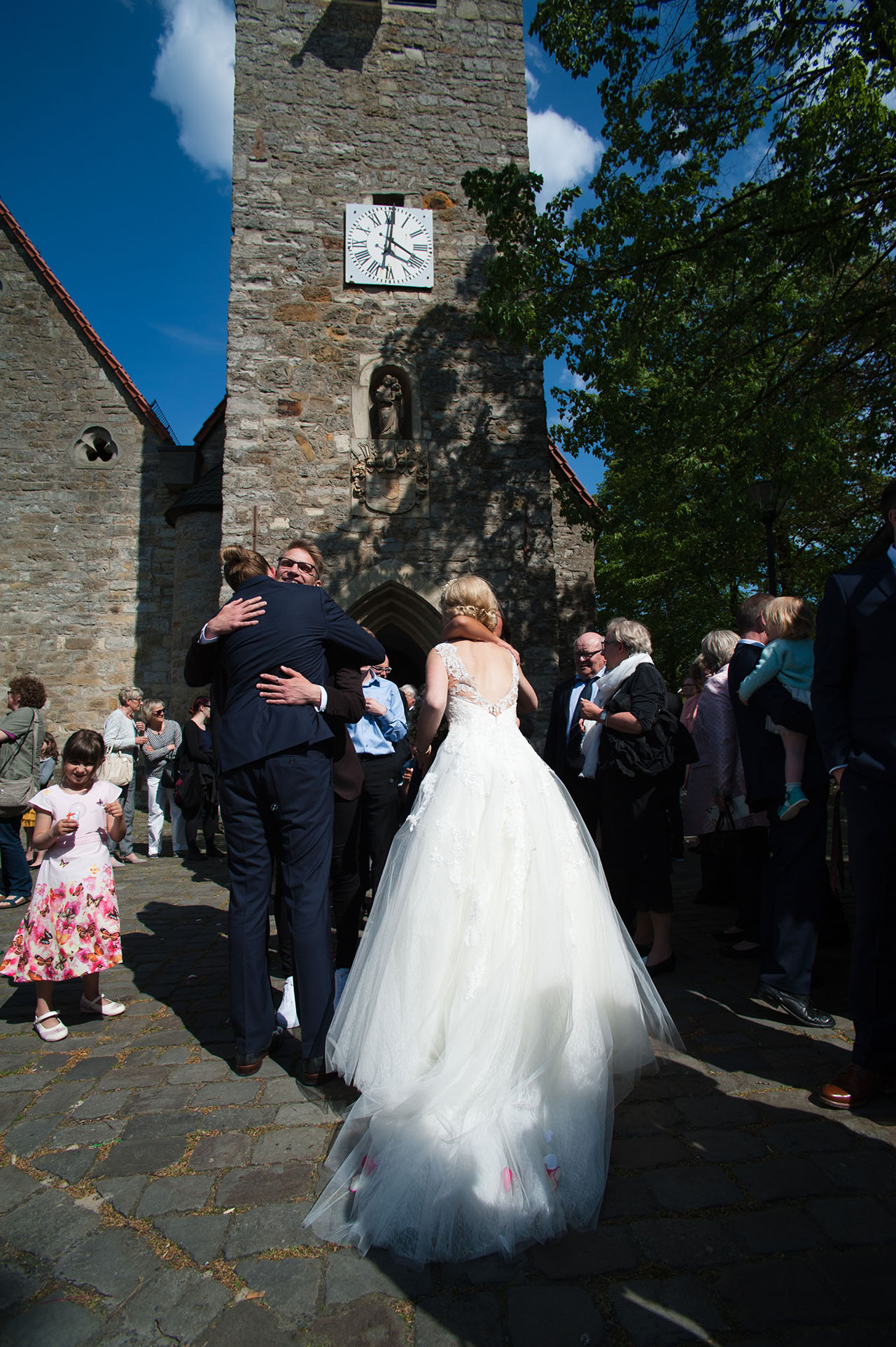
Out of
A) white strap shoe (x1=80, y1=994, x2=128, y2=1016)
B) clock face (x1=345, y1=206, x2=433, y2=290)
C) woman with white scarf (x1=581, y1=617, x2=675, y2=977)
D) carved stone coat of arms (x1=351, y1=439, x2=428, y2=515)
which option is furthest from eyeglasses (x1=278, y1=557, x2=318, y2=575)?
clock face (x1=345, y1=206, x2=433, y2=290)

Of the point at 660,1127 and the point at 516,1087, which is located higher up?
the point at 516,1087

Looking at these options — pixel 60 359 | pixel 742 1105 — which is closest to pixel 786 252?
pixel 742 1105

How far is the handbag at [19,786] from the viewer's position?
6.29 metres

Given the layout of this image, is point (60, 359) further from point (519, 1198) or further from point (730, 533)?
point (519, 1198)

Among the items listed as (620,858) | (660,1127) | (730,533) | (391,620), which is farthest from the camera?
(391,620)

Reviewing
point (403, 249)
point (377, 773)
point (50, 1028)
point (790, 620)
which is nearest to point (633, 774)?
point (790, 620)

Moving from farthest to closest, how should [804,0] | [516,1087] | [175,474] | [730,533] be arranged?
1. [175,474]
2. [730,533]
3. [804,0]
4. [516,1087]

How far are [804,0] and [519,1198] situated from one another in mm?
9354

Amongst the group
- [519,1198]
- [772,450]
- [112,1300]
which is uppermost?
[772,450]

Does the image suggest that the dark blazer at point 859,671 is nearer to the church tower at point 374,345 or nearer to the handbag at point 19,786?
the handbag at point 19,786

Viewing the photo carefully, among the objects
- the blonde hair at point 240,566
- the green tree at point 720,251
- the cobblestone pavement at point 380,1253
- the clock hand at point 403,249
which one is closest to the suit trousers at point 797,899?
the cobblestone pavement at point 380,1253

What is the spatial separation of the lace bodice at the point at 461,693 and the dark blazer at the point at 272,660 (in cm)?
39

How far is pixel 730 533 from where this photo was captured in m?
9.12

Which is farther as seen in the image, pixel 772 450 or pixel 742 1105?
pixel 772 450
